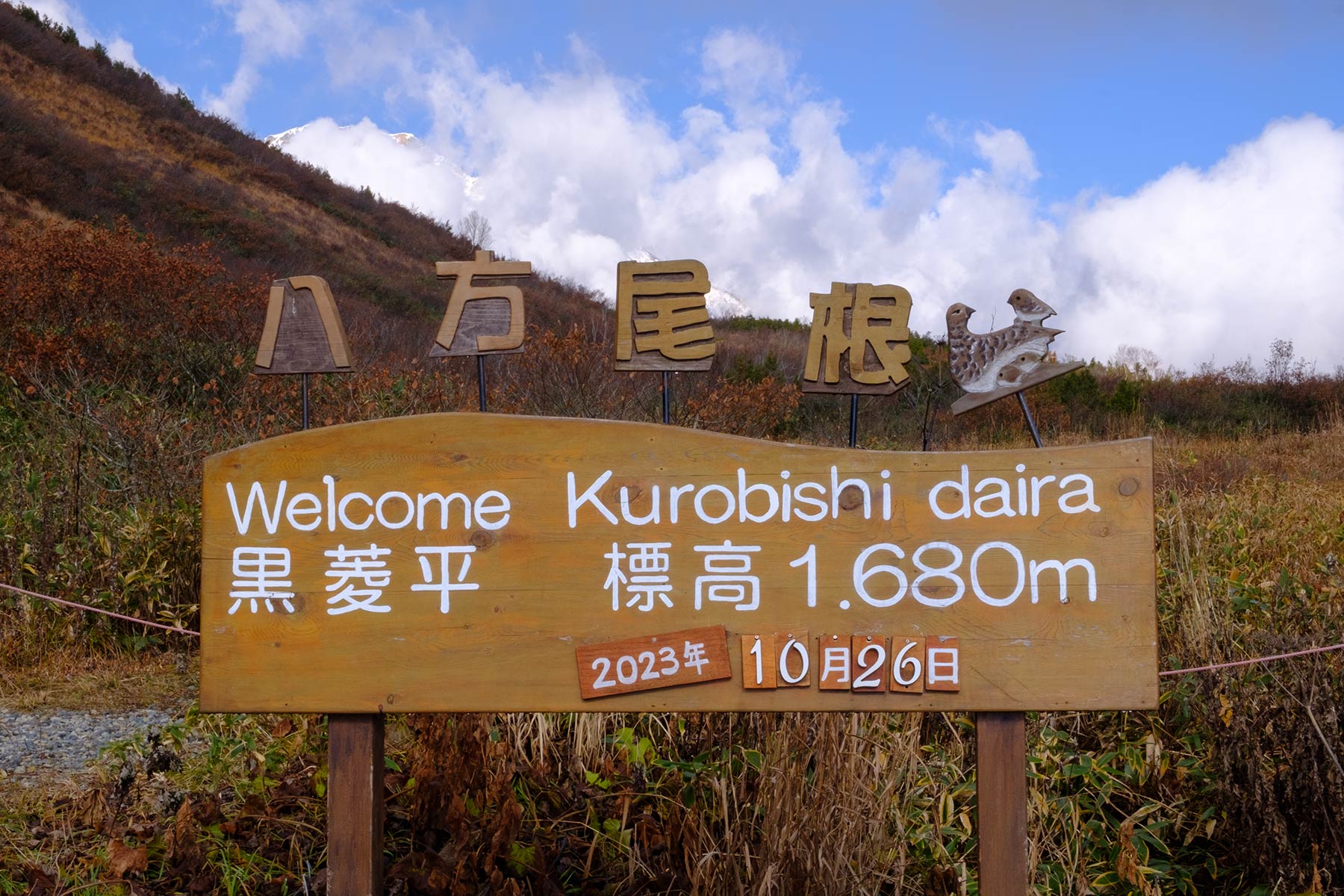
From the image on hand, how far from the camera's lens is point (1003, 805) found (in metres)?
2.34

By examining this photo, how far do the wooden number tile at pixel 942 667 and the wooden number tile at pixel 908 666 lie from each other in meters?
0.02

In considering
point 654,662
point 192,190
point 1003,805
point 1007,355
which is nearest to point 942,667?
point 1003,805

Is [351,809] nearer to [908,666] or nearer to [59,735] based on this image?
[908,666]

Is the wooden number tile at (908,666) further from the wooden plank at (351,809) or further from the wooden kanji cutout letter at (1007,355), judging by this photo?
the wooden plank at (351,809)

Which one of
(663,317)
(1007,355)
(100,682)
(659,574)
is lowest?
(100,682)

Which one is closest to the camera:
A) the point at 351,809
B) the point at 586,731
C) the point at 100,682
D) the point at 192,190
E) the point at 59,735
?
the point at 351,809

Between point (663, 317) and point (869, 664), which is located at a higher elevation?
point (663, 317)

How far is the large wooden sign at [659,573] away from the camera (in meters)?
2.29

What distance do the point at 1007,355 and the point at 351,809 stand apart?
193 centimetres

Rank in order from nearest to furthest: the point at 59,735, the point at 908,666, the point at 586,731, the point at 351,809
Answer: the point at 908,666
the point at 351,809
the point at 586,731
the point at 59,735

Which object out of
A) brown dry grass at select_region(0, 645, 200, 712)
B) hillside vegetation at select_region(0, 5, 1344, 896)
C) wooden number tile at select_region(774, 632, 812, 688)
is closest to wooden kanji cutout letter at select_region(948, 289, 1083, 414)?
hillside vegetation at select_region(0, 5, 1344, 896)

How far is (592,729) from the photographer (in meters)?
3.24

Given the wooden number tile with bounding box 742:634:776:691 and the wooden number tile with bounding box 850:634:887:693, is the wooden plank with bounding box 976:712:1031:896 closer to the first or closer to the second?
the wooden number tile with bounding box 850:634:887:693

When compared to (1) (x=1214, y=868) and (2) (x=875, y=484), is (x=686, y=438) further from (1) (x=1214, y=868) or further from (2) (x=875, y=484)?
(1) (x=1214, y=868)
